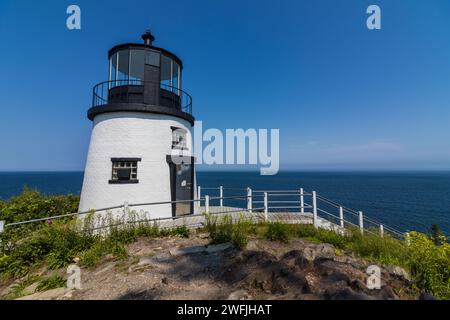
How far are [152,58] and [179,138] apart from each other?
13.2 ft

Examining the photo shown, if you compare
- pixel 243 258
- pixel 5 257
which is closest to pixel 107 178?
pixel 5 257

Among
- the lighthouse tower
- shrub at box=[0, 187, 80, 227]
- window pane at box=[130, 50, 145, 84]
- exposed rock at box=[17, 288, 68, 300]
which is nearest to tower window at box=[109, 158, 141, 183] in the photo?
the lighthouse tower

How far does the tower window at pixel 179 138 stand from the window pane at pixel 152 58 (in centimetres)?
323

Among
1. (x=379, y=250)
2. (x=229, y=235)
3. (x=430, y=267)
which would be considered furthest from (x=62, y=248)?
(x=430, y=267)

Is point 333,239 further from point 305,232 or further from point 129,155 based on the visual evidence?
point 129,155

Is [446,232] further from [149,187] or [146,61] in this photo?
[146,61]

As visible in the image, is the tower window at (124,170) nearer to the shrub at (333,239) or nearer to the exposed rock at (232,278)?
the exposed rock at (232,278)

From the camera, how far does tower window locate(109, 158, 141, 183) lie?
8.99m

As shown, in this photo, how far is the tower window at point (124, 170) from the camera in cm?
899

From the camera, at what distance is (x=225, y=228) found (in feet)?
22.4

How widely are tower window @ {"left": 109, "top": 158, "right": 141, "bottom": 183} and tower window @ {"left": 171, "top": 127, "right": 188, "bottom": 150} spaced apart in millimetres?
2007

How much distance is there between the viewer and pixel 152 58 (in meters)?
9.78
